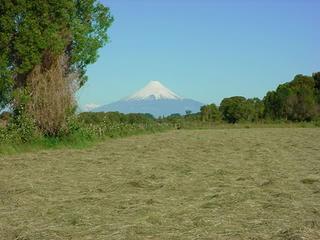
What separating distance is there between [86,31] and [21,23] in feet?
9.45

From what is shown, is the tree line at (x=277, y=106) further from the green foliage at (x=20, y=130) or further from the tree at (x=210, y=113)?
the green foliage at (x=20, y=130)

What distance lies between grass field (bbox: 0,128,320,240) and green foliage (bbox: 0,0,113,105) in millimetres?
5534

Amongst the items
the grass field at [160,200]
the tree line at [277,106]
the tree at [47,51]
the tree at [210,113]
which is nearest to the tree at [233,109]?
the tree line at [277,106]

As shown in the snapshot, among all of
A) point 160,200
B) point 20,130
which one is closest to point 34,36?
point 20,130

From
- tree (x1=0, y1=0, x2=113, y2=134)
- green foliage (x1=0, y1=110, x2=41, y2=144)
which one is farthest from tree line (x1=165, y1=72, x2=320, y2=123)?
green foliage (x1=0, y1=110, x2=41, y2=144)

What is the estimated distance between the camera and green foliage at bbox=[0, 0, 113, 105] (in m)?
17.9

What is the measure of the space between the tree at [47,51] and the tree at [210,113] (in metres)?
64.6

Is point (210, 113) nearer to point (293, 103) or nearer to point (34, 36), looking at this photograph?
point (293, 103)

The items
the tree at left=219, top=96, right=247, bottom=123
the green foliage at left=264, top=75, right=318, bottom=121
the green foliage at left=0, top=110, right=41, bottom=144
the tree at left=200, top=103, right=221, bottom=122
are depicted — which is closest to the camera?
the green foliage at left=0, top=110, right=41, bottom=144

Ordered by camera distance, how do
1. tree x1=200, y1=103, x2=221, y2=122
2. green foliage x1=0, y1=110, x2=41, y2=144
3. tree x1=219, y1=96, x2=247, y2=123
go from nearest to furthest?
green foliage x1=0, y1=110, x2=41, y2=144 → tree x1=219, y1=96, x2=247, y2=123 → tree x1=200, y1=103, x2=221, y2=122

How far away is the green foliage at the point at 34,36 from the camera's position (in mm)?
17922

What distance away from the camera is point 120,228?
5977 millimetres

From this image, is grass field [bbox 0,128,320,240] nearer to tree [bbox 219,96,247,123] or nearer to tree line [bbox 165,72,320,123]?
tree line [bbox 165,72,320,123]

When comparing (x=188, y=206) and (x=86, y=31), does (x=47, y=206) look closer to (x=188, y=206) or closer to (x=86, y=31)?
(x=188, y=206)
